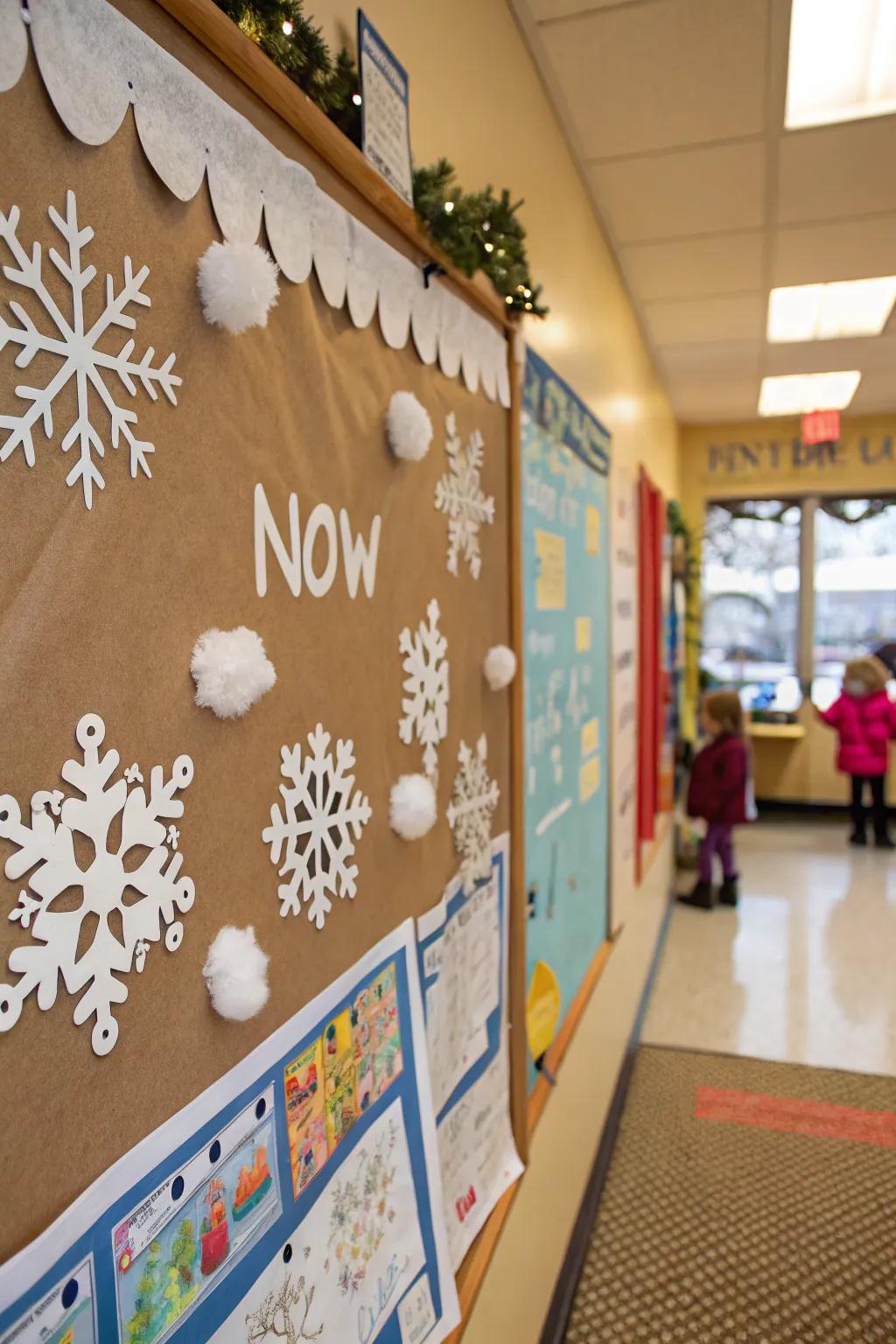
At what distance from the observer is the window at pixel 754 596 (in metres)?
6.63

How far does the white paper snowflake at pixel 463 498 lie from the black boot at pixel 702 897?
12.8 feet

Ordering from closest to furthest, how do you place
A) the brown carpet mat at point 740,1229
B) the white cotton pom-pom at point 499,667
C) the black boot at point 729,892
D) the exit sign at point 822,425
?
1. the white cotton pom-pom at point 499,667
2. the brown carpet mat at point 740,1229
3. the black boot at point 729,892
4. the exit sign at point 822,425

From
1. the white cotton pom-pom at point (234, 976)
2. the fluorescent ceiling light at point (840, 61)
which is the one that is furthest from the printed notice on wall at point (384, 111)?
the fluorescent ceiling light at point (840, 61)

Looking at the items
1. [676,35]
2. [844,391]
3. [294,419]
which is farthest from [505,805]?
[844,391]

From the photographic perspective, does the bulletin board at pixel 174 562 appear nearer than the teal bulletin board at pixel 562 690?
Yes

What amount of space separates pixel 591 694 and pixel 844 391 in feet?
12.5

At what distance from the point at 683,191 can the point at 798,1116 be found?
2.88m

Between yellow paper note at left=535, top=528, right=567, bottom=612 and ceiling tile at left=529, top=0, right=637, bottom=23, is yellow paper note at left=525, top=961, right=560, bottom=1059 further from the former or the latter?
ceiling tile at left=529, top=0, right=637, bottom=23

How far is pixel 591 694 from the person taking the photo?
2.44 m

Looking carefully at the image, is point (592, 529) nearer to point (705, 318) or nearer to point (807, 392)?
point (705, 318)

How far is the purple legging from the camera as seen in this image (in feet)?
15.6

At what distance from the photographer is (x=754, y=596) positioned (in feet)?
22.1

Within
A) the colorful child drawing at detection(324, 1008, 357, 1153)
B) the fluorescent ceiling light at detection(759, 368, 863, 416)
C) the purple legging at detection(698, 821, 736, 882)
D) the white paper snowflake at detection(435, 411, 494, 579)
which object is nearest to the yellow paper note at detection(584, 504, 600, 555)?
the white paper snowflake at detection(435, 411, 494, 579)

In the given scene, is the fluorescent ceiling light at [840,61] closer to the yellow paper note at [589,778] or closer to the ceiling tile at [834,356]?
the yellow paper note at [589,778]
